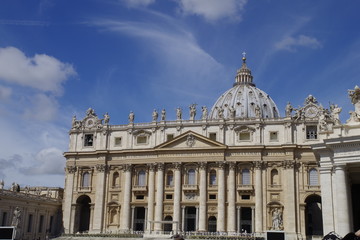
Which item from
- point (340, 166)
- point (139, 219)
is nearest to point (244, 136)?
point (139, 219)

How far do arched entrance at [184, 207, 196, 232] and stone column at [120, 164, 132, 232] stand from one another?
8.97m

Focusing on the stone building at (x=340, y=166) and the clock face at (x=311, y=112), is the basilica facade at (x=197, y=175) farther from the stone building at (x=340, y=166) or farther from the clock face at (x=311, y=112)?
the stone building at (x=340, y=166)

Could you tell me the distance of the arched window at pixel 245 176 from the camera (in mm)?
70375

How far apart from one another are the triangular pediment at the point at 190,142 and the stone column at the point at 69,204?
15.9 meters

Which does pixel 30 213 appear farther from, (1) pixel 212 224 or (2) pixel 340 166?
(2) pixel 340 166

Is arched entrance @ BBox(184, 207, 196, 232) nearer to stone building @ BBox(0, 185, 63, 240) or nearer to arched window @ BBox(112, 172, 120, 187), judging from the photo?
arched window @ BBox(112, 172, 120, 187)

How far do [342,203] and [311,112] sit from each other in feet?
139

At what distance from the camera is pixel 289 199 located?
66812 mm

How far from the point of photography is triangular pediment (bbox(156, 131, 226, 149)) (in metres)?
71.2

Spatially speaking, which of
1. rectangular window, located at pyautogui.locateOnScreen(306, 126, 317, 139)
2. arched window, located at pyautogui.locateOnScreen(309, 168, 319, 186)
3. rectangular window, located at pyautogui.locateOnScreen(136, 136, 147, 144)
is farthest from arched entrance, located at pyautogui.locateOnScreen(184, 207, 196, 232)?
rectangular window, located at pyautogui.locateOnScreen(306, 126, 317, 139)

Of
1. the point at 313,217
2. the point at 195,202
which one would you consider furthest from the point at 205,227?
the point at 313,217

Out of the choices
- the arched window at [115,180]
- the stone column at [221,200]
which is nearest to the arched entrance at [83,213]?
the arched window at [115,180]

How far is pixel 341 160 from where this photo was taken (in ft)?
96.8

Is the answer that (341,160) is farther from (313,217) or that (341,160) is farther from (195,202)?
(313,217)
